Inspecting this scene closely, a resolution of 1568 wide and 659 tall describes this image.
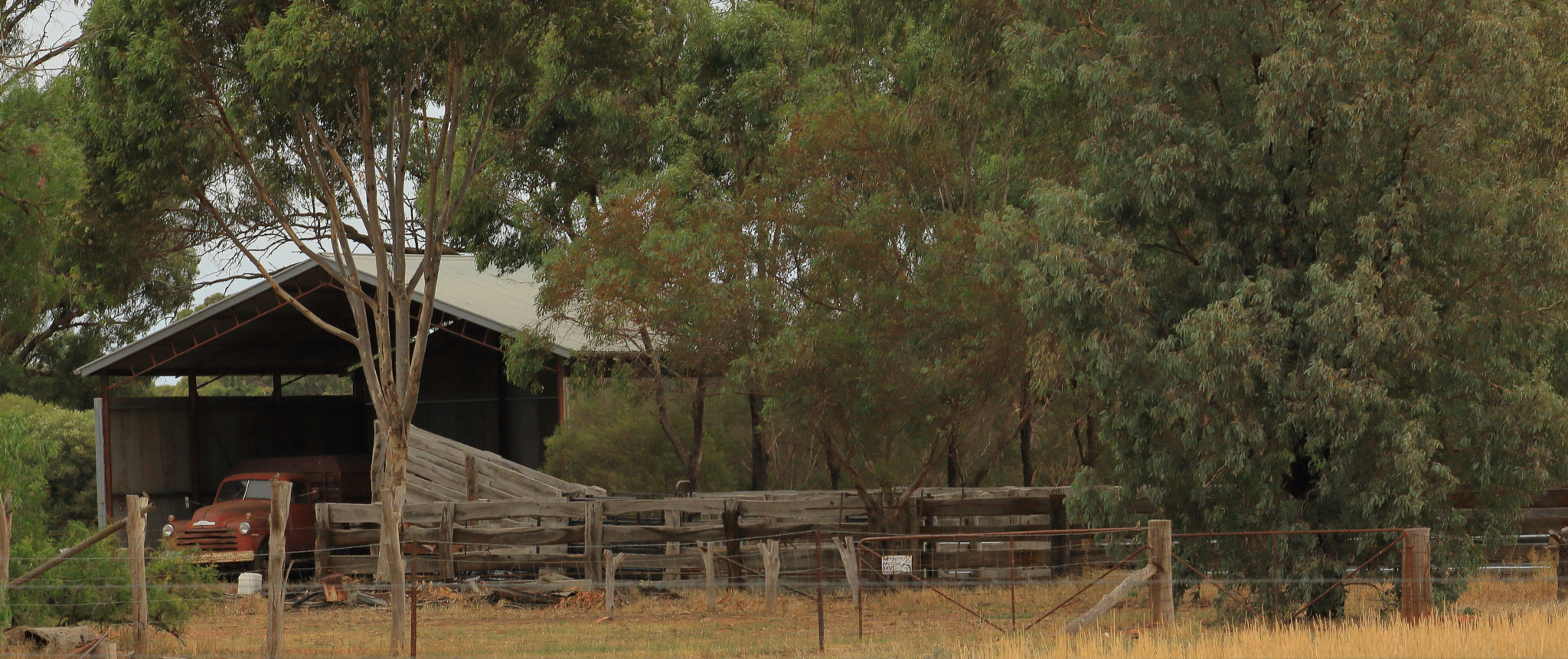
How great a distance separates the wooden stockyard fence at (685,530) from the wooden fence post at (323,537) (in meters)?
0.06

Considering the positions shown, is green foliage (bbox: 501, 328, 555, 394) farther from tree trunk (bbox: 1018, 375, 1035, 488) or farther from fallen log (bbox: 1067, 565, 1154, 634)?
fallen log (bbox: 1067, 565, 1154, 634)

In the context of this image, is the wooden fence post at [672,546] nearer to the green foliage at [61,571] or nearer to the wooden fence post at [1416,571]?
the green foliage at [61,571]

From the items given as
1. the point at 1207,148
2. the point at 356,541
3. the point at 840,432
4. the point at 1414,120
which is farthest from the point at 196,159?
the point at 1414,120

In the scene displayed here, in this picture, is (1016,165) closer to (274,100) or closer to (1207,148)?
(1207,148)

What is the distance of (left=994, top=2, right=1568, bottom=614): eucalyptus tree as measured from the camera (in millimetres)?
13414

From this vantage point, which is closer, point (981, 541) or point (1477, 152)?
point (1477, 152)

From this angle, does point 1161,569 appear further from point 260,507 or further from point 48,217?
point 48,217

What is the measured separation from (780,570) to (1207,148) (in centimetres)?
875

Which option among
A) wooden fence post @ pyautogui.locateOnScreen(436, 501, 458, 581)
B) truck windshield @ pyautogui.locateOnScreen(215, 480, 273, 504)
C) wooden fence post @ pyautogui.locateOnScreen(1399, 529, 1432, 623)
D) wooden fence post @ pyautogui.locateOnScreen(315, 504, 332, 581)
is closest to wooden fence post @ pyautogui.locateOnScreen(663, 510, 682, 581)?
wooden fence post @ pyautogui.locateOnScreen(436, 501, 458, 581)

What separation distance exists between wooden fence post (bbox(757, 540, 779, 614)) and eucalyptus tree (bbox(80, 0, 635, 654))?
5426 millimetres

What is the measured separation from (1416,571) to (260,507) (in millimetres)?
19197

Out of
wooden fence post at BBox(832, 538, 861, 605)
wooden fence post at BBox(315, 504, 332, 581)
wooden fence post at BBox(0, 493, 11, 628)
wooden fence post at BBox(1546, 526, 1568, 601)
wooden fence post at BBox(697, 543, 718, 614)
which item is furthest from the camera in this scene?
wooden fence post at BBox(315, 504, 332, 581)

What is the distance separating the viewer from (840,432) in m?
18.8

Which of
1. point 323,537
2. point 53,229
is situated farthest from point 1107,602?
point 53,229
